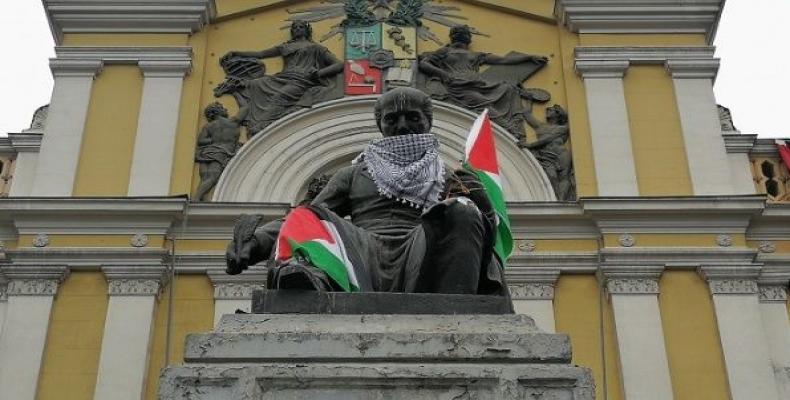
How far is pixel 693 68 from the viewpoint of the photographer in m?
14.4

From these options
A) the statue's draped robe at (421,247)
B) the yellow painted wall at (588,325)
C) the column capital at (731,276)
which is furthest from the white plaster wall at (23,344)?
the column capital at (731,276)

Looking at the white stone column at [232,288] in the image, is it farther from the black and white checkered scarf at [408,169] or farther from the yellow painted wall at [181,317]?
the black and white checkered scarf at [408,169]

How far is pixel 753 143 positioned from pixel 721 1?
236 cm

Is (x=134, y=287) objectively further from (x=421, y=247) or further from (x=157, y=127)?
(x=421, y=247)

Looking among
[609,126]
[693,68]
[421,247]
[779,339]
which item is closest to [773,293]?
[779,339]

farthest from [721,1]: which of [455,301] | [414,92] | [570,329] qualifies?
[455,301]

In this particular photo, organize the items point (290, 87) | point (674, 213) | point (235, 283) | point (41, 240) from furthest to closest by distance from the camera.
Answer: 1. point (290, 87)
2. point (674, 213)
3. point (41, 240)
4. point (235, 283)

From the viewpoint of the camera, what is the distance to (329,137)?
13953 mm

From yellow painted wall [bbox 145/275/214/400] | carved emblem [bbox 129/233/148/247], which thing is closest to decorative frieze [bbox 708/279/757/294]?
yellow painted wall [bbox 145/275/214/400]

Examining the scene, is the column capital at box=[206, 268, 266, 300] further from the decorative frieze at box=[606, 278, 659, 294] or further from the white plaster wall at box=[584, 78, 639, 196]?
the white plaster wall at box=[584, 78, 639, 196]

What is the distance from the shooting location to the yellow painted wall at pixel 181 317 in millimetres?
12039

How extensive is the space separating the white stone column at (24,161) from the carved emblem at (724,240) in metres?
9.22

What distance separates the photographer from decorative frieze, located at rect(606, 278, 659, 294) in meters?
12.3

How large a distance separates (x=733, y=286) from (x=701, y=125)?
2.63m
